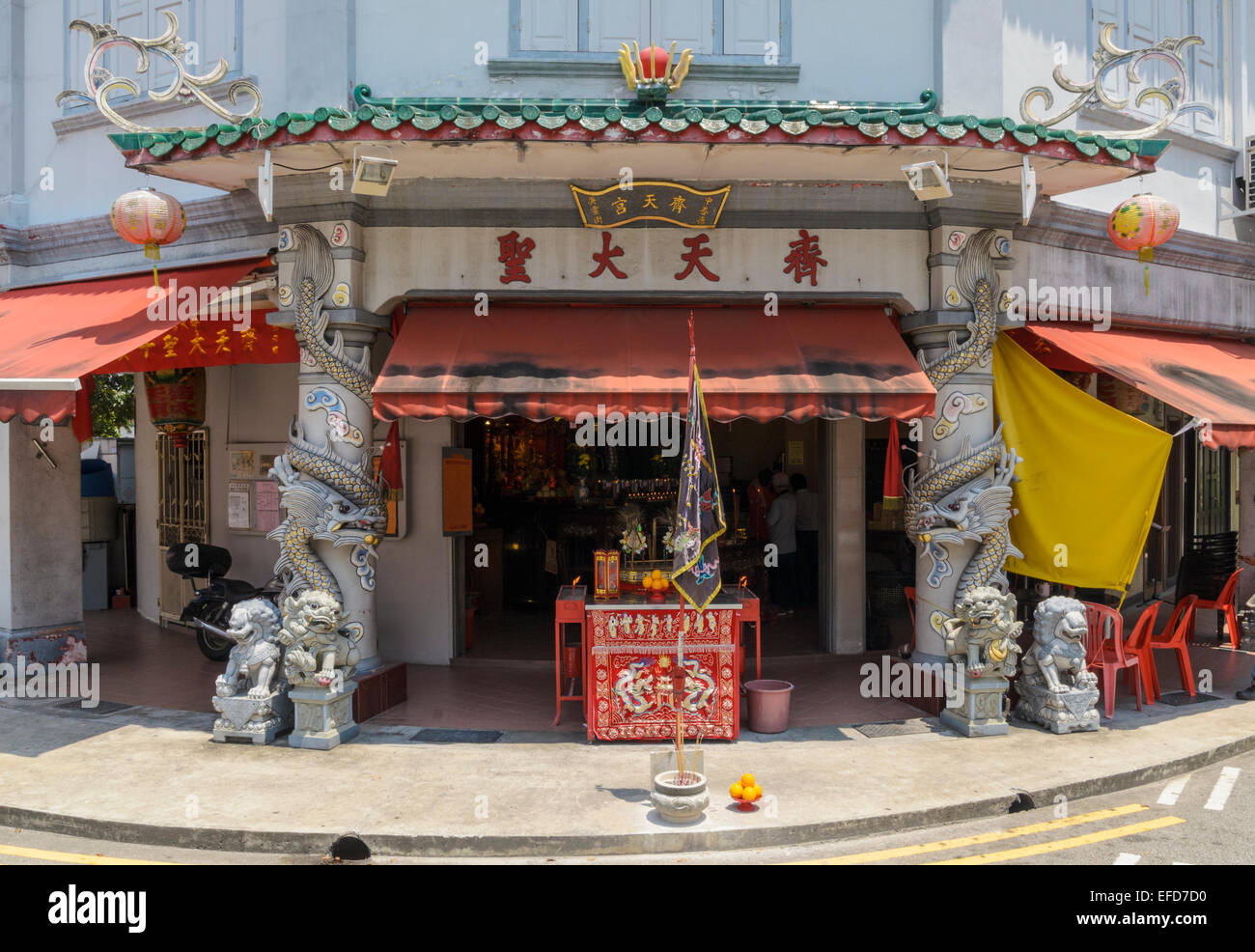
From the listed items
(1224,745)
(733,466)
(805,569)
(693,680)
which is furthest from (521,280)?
(733,466)

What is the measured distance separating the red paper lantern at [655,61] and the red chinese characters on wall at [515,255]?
5.81 feet

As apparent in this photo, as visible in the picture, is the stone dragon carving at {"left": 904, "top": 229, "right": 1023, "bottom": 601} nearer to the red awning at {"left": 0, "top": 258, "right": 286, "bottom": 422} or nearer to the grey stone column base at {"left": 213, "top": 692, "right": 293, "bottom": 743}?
the grey stone column base at {"left": 213, "top": 692, "right": 293, "bottom": 743}

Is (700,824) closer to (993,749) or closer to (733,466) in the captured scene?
(993,749)

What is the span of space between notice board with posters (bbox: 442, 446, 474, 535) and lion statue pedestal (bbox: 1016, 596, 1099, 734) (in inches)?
237

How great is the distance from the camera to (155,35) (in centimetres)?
910

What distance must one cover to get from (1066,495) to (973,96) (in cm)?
377

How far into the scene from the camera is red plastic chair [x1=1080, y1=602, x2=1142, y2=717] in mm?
7859

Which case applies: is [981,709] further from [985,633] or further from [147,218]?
[147,218]

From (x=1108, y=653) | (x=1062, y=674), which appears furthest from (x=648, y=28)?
(x=1108, y=653)

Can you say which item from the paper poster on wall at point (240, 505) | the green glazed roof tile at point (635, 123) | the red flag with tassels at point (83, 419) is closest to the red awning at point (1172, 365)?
the green glazed roof tile at point (635, 123)

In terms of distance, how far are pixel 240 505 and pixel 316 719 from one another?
4.71 metres
